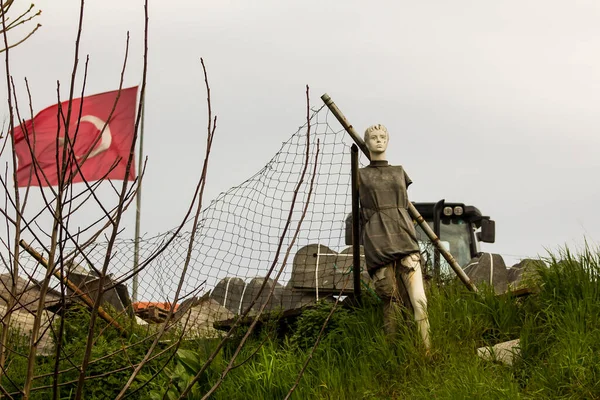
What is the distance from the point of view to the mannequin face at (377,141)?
7.01 metres

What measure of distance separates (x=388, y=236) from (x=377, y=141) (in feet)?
2.45

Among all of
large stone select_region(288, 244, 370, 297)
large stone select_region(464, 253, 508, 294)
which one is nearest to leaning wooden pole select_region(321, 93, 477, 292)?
large stone select_region(288, 244, 370, 297)

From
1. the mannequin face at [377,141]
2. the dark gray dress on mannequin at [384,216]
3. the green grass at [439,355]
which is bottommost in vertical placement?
the green grass at [439,355]

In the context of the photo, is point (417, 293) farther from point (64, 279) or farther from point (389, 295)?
point (64, 279)

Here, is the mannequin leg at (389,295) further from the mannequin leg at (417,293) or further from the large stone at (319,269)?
the large stone at (319,269)

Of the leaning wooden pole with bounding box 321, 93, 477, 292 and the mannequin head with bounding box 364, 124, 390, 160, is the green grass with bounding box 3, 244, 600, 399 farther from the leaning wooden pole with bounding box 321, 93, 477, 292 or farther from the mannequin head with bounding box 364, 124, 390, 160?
the mannequin head with bounding box 364, 124, 390, 160

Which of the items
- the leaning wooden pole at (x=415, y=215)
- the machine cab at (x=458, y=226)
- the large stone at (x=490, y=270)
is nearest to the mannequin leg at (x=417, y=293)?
the leaning wooden pole at (x=415, y=215)

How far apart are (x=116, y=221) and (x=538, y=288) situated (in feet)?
18.0

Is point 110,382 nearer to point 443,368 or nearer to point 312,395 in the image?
point 312,395

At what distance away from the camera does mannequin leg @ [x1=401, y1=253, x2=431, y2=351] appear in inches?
266

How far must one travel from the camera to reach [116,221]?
2.29 m

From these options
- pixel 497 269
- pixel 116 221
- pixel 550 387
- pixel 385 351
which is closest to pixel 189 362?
pixel 385 351

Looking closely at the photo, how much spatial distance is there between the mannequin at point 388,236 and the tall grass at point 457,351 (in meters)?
0.20

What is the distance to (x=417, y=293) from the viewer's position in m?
6.79
